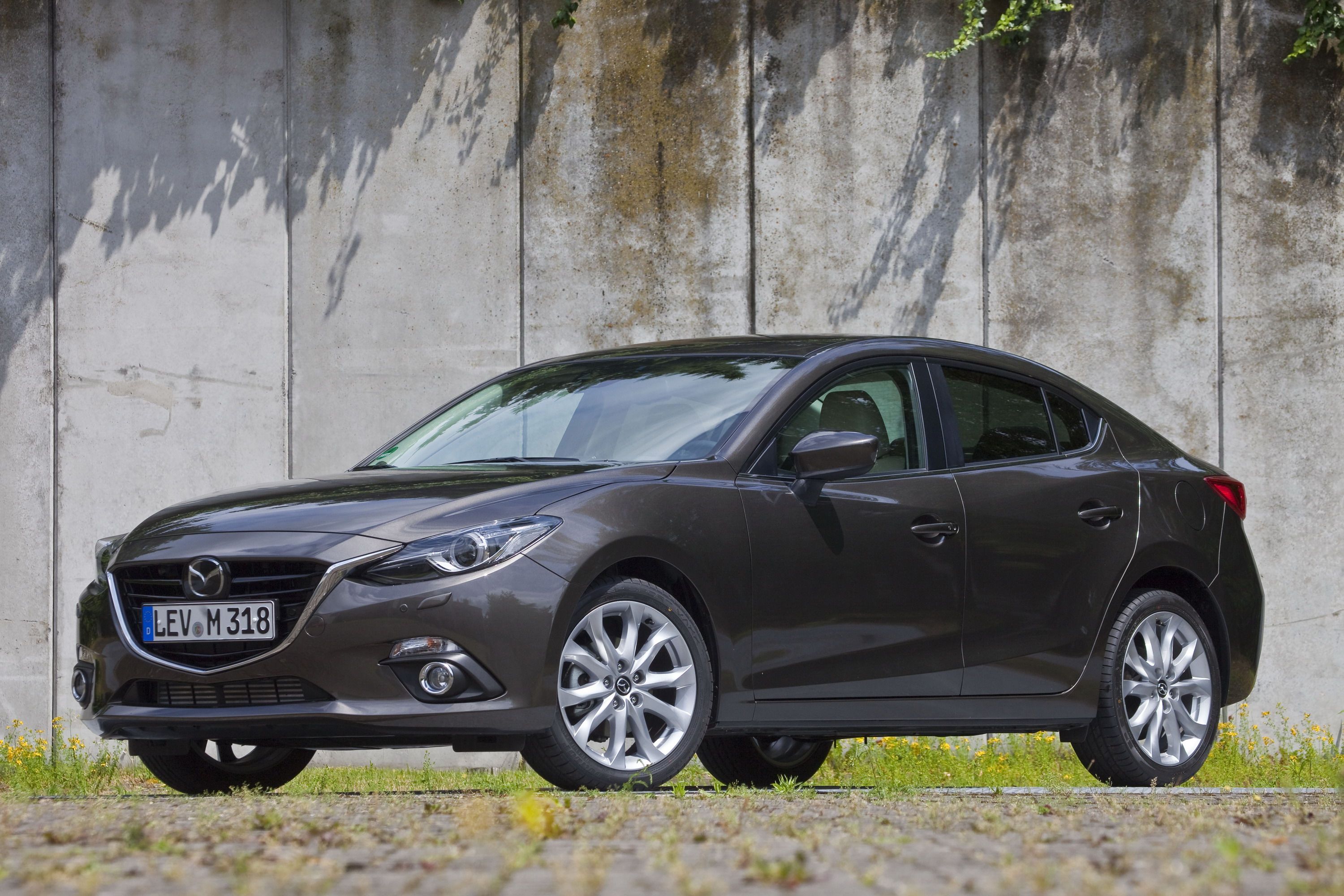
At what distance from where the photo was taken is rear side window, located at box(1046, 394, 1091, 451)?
21.2ft

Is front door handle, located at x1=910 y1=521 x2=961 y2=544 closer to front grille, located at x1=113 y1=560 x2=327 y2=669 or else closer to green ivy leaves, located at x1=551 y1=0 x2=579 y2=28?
front grille, located at x1=113 y1=560 x2=327 y2=669

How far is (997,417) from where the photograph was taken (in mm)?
6281

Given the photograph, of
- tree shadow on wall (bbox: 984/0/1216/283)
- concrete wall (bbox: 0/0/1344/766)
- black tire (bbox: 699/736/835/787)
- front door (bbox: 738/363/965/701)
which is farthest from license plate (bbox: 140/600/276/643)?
tree shadow on wall (bbox: 984/0/1216/283)

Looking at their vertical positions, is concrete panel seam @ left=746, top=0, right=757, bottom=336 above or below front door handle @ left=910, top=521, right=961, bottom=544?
above

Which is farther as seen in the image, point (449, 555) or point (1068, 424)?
point (1068, 424)

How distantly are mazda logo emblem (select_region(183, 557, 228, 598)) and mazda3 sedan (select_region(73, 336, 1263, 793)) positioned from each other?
1cm

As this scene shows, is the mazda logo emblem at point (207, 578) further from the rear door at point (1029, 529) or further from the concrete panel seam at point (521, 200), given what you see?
the concrete panel seam at point (521, 200)

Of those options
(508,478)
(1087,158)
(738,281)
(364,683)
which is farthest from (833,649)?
(1087,158)

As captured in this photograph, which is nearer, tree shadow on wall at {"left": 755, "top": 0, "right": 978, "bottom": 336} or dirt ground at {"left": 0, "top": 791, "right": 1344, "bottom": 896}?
dirt ground at {"left": 0, "top": 791, "right": 1344, "bottom": 896}

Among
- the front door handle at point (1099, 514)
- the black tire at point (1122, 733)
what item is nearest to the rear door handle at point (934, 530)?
the front door handle at point (1099, 514)

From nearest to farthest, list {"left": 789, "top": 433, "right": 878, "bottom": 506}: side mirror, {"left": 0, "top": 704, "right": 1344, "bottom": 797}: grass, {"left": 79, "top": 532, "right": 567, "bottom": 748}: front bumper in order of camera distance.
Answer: {"left": 79, "top": 532, "right": 567, "bottom": 748}: front bumper → {"left": 789, "top": 433, "right": 878, "bottom": 506}: side mirror → {"left": 0, "top": 704, "right": 1344, "bottom": 797}: grass

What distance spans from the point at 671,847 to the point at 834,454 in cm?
214

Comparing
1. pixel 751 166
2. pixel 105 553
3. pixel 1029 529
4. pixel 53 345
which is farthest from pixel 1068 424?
pixel 53 345

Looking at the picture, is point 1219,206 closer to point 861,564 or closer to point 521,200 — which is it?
point 521,200
